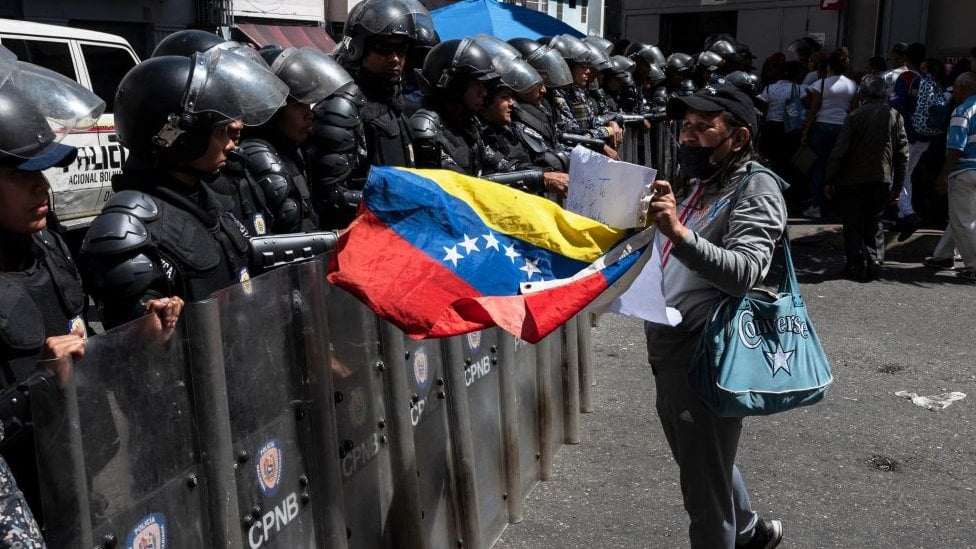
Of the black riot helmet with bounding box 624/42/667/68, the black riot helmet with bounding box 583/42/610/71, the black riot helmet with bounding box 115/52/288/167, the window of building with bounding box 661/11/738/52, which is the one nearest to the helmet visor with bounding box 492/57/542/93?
the black riot helmet with bounding box 115/52/288/167

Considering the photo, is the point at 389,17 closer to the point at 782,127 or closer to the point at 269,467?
the point at 269,467

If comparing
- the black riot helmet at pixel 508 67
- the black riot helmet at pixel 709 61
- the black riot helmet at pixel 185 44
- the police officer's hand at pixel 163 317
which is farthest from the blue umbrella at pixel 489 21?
the police officer's hand at pixel 163 317

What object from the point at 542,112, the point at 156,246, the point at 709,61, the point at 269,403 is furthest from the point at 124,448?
the point at 709,61

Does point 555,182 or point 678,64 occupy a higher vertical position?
point 678,64

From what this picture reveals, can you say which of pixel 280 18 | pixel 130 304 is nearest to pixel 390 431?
pixel 130 304

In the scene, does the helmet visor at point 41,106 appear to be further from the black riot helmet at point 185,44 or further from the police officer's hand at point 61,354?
the black riot helmet at point 185,44

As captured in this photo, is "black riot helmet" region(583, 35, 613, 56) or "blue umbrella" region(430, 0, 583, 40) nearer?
"black riot helmet" region(583, 35, 613, 56)

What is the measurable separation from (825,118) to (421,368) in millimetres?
10776

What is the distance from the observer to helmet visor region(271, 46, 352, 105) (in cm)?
457

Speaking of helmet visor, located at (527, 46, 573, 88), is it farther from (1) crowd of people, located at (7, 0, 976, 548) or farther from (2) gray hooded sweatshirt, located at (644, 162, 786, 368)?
(2) gray hooded sweatshirt, located at (644, 162, 786, 368)

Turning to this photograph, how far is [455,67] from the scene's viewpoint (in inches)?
233

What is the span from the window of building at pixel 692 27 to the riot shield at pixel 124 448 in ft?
Result: 91.1

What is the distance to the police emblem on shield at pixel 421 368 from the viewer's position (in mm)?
3734

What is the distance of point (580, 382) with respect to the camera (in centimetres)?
590
